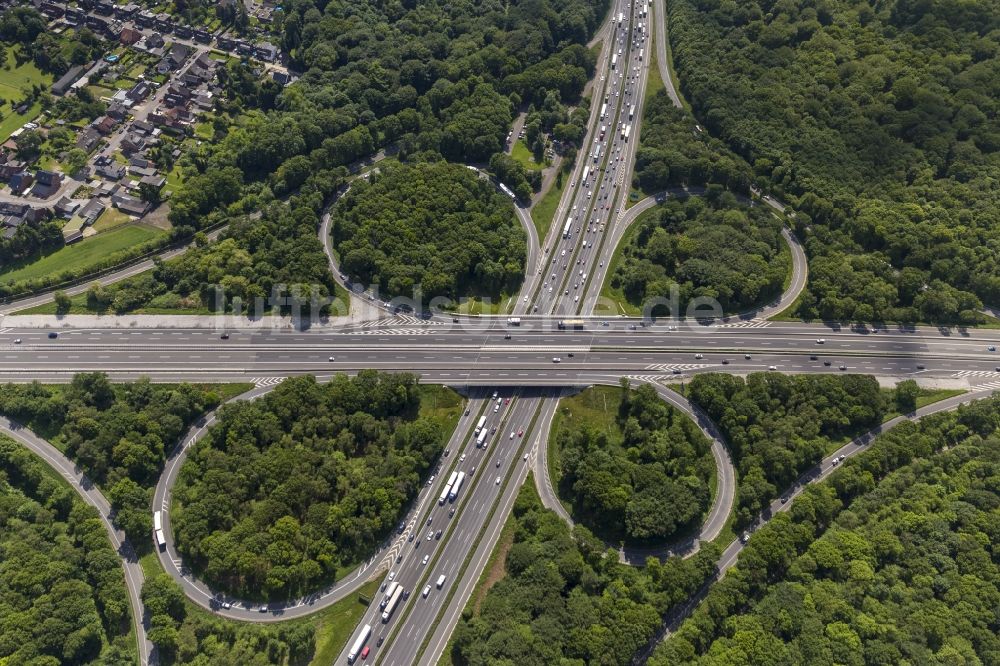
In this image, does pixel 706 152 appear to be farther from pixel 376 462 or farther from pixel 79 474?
pixel 79 474

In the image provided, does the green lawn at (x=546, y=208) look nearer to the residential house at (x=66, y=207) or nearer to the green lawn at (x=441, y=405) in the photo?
the green lawn at (x=441, y=405)

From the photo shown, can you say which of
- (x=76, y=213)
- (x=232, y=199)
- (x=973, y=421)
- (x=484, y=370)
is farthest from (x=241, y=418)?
(x=973, y=421)

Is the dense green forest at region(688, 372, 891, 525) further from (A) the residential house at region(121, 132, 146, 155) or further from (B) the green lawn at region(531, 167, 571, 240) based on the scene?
(A) the residential house at region(121, 132, 146, 155)

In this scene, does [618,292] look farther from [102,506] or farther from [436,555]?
[102,506]

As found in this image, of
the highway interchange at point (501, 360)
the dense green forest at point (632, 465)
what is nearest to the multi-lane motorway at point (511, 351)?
the highway interchange at point (501, 360)

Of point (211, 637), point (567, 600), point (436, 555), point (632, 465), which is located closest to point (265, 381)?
point (211, 637)
